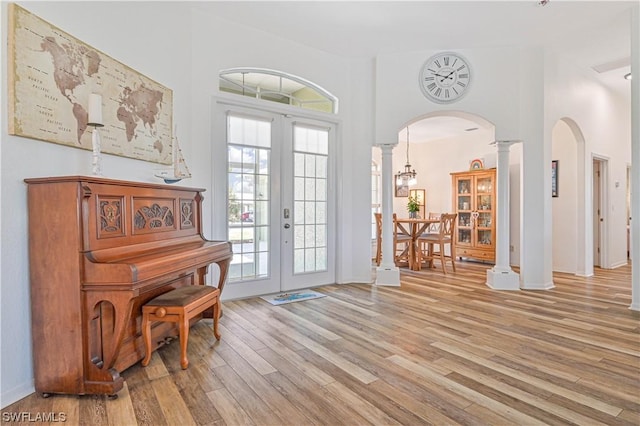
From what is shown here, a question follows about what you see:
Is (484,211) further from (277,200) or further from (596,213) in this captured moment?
(277,200)

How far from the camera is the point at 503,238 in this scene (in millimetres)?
4660

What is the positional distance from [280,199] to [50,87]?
2578 millimetres

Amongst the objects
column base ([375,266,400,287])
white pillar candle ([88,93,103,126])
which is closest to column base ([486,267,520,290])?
column base ([375,266,400,287])

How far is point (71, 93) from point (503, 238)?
4.93 m

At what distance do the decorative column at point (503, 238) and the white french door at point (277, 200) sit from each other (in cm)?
223

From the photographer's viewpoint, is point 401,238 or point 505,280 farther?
point 401,238

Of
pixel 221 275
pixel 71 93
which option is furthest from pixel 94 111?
pixel 221 275

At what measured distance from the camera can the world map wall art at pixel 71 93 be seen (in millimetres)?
1952

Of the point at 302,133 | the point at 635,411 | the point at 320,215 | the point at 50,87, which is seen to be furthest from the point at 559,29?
the point at 50,87

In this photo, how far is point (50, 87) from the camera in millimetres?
2117

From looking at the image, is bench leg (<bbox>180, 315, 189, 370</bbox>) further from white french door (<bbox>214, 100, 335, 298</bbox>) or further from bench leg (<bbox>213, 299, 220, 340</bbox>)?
white french door (<bbox>214, 100, 335, 298</bbox>)

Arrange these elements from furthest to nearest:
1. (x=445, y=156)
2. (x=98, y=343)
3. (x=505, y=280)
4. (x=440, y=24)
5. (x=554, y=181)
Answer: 1. (x=445, y=156)
2. (x=554, y=181)
3. (x=505, y=280)
4. (x=440, y=24)
5. (x=98, y=343)

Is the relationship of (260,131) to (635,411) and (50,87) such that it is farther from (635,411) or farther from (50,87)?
(635,411)

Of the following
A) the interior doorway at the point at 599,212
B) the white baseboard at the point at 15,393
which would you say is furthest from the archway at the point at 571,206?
the white baseboard at the point at 15,393
